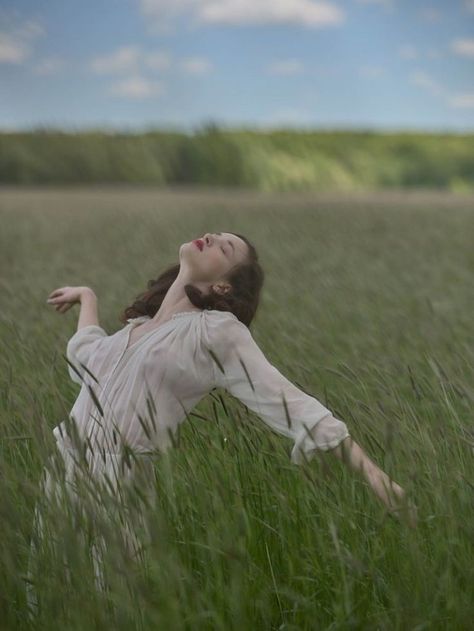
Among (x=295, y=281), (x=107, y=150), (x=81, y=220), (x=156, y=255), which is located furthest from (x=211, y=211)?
(x=107, y=150)

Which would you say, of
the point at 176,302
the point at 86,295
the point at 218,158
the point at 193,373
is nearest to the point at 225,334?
the point at 193,373

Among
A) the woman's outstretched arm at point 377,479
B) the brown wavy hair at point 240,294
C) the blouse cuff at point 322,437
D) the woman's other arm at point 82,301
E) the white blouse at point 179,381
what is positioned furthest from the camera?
the woman's other arm at point 82,301

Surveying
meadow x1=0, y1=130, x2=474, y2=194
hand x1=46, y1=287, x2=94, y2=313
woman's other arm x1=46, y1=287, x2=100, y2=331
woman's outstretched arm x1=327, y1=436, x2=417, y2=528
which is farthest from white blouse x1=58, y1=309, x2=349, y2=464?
meadow x1=0, y1=130, x2=474, y2=194

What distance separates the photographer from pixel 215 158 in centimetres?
3722

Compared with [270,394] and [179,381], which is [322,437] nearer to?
[270,394]

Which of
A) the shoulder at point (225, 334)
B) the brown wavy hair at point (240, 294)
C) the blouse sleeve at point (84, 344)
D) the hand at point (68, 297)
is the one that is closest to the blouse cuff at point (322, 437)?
the shoulder at point (225, 334)

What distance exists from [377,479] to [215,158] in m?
35.9

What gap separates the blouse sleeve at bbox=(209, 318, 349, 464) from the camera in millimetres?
1971

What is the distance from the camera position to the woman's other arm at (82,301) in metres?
2.56

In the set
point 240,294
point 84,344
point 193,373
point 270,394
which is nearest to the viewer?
point 270,394

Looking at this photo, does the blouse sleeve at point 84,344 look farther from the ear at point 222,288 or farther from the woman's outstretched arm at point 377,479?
the woman's outstretched arm at point 377,479

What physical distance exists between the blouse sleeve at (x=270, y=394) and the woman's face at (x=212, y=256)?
16cm

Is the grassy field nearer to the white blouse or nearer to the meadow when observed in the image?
the white blouse

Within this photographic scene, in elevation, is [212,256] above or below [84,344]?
above
